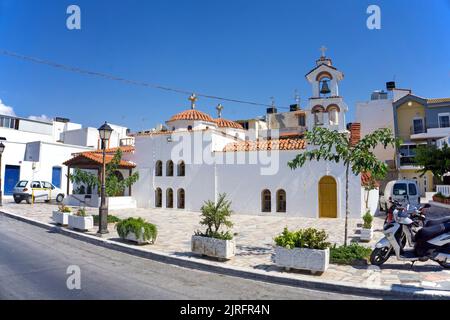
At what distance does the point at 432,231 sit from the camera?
7258mm

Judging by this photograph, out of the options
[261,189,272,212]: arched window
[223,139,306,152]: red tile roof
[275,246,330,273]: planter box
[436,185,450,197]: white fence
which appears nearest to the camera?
[275,246,330,273]: planter box

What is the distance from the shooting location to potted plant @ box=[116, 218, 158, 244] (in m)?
10.0

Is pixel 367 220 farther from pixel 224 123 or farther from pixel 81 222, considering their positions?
pixel 224 123

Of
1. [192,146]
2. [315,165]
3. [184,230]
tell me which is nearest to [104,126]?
[184,230]

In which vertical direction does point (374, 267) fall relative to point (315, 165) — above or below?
below

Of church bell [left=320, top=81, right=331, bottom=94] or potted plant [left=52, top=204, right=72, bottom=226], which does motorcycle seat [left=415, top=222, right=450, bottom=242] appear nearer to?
potted plant [left=52, top=204, right=72, bottom=226]

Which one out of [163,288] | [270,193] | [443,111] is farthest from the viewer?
[443,111]

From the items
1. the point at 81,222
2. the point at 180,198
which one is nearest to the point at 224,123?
the point at 180,198

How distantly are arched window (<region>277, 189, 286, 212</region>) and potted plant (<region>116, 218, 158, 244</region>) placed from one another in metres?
9.69

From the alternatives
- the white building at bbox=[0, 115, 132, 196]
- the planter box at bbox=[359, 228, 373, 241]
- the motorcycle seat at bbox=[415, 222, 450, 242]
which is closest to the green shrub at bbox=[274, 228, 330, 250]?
the motorcycle seat at bbox=[415, 222, 450, 242]
